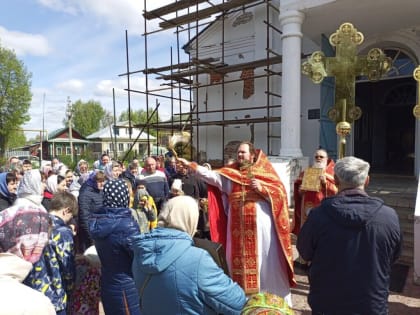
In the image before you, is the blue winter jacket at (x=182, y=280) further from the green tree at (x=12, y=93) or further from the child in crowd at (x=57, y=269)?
the green tree at (x=12, y=93)

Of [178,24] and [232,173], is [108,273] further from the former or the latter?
[178,24]

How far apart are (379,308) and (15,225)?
1965 mm

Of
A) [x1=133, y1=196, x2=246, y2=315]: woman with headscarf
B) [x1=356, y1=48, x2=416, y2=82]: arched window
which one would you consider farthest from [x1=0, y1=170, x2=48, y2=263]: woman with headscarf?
[x1=356, y1=48, x2=416, y2=82]: arched window

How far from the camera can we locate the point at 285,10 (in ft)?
23.2

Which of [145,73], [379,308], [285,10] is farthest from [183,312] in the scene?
[145,73]

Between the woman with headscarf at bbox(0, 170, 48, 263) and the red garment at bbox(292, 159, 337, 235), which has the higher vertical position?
the woman with headscarf at bbox(0, 170, 48, 263)

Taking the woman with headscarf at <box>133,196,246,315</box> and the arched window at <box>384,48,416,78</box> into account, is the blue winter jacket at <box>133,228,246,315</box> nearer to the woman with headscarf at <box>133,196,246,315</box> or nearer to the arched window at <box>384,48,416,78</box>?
the woman with headscarf at <box>133,196,246,315</box>

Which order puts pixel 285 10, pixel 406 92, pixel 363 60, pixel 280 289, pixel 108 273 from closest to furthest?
pixel 108 273 → pixel 280 289 → pixel 363 60 → pixel 285 10 → pixel 406 92

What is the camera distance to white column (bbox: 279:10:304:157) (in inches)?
278

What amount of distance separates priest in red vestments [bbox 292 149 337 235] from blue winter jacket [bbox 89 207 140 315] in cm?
238

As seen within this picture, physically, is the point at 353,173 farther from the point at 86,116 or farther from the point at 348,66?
the point at 86,116

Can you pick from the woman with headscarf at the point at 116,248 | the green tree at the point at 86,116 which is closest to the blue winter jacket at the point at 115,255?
the woman with headscarf at the point at 116,248

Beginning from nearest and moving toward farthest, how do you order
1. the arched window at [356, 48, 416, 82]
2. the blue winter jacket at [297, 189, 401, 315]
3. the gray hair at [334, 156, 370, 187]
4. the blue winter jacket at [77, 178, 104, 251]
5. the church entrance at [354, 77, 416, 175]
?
the blue winter jacket at [297, 189, 401, 315], the gray hair at [334, 156, 370, 187], the blue winter jacket at [77, 178, 104, 251], the arched window at [356, 48, 416, 82], the church entrance at [354, 77, 416, 175]

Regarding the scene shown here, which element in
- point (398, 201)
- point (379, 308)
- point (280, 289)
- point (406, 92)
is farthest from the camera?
point (406, 92)
